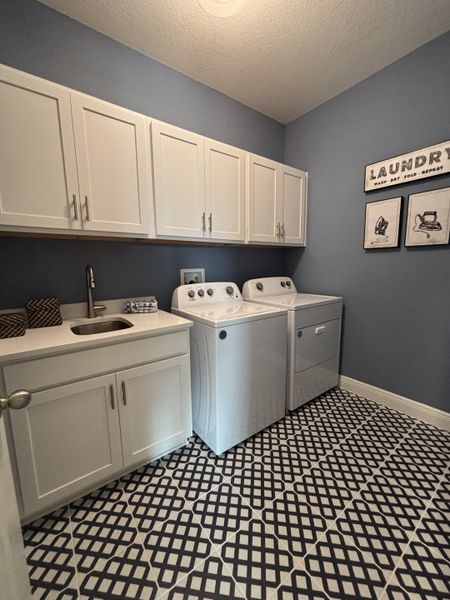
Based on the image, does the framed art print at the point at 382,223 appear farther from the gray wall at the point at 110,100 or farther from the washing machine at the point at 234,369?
the gray wall at the point at 110,100

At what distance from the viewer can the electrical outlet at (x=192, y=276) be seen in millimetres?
2074

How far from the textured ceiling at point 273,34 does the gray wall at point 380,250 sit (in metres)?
0.20

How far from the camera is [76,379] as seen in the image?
1.18 meters

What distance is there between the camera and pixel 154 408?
144 centimetres

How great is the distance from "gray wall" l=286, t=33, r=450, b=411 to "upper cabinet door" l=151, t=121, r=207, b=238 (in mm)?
1260

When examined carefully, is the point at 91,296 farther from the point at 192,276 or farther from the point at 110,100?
the point at 110,100

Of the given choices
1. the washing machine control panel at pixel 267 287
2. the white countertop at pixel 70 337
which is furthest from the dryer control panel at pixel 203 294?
the white countertop at pixel 70 337

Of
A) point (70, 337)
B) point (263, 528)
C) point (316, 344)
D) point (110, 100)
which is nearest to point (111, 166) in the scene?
point (110, 100)

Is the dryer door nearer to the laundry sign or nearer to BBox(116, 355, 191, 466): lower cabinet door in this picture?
BBox(116, 355, 191, 466): lower cabinet door

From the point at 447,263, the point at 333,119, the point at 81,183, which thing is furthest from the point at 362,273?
the point at 81,183

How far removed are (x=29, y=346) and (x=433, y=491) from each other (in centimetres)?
208

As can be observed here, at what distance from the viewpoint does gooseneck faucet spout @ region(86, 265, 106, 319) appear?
5.18 ft

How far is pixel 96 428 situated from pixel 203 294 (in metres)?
1.09

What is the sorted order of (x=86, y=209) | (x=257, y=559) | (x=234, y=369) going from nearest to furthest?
(x=257, y=559)
(x=86, y=209)
(x=234, y=369)
